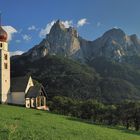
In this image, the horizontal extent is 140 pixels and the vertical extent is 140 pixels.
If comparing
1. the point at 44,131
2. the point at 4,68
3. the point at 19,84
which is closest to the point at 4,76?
the point at 4,68

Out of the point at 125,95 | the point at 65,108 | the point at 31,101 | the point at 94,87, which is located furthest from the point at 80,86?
the point at 31,101

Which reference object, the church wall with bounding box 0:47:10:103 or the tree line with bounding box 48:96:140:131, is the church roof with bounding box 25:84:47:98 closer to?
the church wall with bounding box 0:47:10:103

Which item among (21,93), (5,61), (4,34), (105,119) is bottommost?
(105,119)

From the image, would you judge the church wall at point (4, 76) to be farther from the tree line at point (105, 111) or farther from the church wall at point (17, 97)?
the tree line at point (105, 111)

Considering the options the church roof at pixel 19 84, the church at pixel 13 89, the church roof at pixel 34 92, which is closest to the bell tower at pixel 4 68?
the church at pixel 13 89

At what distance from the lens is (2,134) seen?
21688mm

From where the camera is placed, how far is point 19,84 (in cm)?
8344

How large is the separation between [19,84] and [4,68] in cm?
541

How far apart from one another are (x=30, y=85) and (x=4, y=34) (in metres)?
13.9

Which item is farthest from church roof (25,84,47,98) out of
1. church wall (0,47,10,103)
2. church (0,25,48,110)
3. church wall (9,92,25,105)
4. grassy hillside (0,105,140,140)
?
grassy hillside (0,105,140,140)

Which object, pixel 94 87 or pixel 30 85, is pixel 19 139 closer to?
pixel 30 85

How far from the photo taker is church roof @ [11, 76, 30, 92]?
8212cm

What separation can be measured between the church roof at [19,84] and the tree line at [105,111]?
14763 mm

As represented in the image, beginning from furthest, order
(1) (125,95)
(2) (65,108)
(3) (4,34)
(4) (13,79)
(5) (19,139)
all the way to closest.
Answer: (1) (125,95), (2) (65,108), (4) (13,79), (3) (4,34), (5) (19,139)
